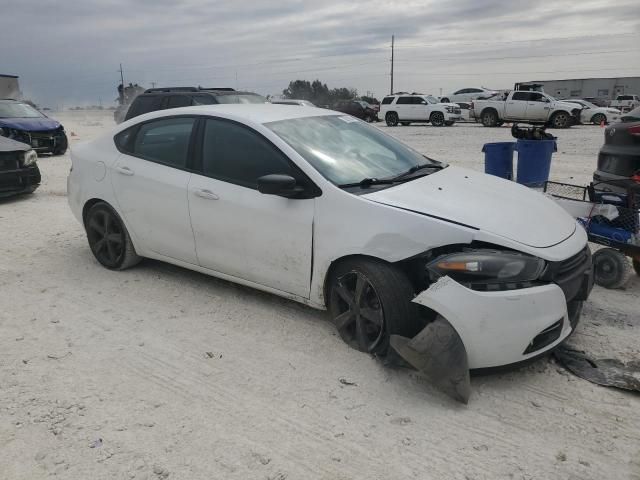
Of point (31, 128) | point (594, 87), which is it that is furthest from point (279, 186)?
point (594, 87)

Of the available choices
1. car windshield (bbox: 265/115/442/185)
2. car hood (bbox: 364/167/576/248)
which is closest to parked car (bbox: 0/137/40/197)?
car windshield (bbox: 265/115/442/185)

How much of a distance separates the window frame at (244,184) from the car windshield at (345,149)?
0.10m

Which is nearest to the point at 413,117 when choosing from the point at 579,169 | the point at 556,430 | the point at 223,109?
the point at 579,169

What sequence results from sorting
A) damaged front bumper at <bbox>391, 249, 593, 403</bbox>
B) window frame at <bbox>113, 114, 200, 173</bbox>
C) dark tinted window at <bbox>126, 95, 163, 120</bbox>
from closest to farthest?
damaged front bumper at <bbox>391, 249, 593, 403</bbox> < window frame at <bbox>113, 114, 200, 173</bbox> < dark tinted window at <bbox>126, 95, 163, 120</bbox>

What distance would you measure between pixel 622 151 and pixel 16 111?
14929mm

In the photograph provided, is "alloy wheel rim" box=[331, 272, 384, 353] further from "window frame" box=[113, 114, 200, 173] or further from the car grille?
the car grille

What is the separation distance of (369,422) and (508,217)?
154 cm

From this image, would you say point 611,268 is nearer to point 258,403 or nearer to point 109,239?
point 258,403

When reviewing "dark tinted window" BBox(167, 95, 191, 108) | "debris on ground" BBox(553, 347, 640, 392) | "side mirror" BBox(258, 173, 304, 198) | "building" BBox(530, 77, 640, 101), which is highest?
"building" BBox(530, 77, 640, 101)

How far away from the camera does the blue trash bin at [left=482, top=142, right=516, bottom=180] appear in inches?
315

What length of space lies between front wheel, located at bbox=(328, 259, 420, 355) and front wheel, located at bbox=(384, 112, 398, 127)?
25.9 meters

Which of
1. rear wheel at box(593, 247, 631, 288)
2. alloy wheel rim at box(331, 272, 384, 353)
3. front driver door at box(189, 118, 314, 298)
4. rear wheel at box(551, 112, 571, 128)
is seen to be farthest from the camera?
rear wheel at box(551, 112, 571, 128)

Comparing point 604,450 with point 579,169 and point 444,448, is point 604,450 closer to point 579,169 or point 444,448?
point 444,448

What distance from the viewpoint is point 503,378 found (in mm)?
3273
